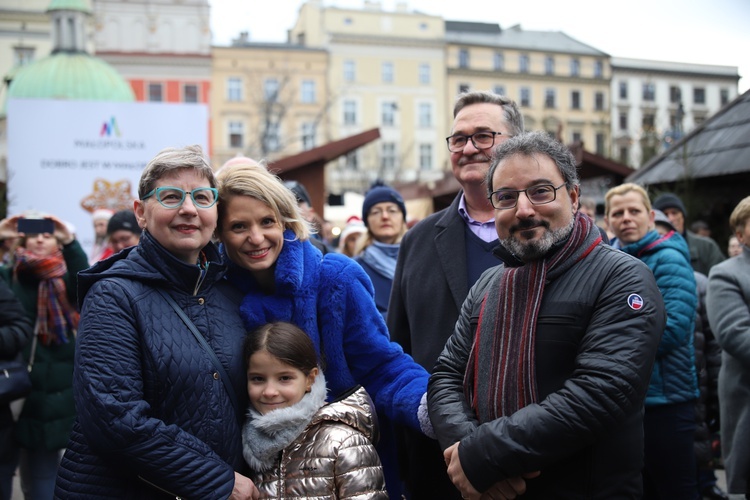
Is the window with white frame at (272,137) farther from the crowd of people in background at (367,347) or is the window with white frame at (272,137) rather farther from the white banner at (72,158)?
the crowd of people in background at (367,347)

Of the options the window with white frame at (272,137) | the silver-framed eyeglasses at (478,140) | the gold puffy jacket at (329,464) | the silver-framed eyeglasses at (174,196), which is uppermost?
the window with white frame at (272,137)

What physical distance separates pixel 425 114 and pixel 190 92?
61.4ft

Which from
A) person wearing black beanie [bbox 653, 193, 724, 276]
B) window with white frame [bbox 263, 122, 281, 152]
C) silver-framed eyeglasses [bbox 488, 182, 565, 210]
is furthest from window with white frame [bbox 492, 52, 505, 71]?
silver-framed eyeglasses [bbox 488, 182, 565, 210]

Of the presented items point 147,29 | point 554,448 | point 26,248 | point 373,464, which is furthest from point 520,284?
point 147,29

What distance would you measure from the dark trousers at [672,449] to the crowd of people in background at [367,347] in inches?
55.0

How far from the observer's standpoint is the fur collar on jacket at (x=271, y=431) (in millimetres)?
2604

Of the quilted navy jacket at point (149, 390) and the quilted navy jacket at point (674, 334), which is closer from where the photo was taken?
the quilted navy jacket at point (149, 390)

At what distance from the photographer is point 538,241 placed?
2.36 m

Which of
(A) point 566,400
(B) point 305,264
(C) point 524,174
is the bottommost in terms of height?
(A) point 566,400

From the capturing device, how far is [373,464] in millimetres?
2680

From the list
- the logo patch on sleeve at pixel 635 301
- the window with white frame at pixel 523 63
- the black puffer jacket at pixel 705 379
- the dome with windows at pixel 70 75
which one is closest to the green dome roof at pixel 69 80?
the dome with windows at pixel 70 75

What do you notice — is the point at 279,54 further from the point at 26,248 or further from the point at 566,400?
the point at 566,400

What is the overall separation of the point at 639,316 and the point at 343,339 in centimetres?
129

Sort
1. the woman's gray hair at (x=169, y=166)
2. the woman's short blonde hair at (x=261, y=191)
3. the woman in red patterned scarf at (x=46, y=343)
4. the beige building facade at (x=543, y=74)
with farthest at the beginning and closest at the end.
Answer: the beige building facade at (x=543, y=74)
the woman in red patterned scarf at (x=46, y=343)
the woman's short blonde hair at (x=261, y=191)
the woman's gray hair at (x=169, y=166)
